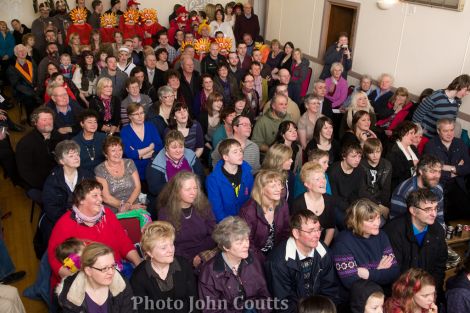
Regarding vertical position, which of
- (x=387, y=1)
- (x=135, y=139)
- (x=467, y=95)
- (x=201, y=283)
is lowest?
(x=201, y=283)

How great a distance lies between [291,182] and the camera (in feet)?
13.5

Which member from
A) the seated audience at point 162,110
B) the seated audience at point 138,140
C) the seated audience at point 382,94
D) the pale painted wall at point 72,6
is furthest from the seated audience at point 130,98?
the pale painted wall at point 72,6

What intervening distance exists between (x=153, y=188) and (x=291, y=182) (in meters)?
1.26

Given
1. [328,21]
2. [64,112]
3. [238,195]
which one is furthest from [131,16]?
[238,195]

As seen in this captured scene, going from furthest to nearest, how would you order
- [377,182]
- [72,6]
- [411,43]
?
[72,6] → [411,43] → [377,182]

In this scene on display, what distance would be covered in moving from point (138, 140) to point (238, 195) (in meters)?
1.32

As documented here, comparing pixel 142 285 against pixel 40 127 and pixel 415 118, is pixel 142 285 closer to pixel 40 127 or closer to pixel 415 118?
pixel 40 127

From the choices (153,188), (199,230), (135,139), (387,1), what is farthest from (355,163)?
(387,1)

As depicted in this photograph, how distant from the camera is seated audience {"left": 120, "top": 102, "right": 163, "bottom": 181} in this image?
4457 millimetres

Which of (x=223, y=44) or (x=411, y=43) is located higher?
(x=411, y=43)

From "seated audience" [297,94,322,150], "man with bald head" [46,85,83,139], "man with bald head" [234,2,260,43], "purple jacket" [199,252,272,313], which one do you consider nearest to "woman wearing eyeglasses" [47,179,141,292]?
"purple jacket" [199,252,272,313]

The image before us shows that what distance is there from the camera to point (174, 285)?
2.74 m

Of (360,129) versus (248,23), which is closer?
(360,129)

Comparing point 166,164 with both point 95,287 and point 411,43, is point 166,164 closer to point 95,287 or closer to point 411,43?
point 95,287
